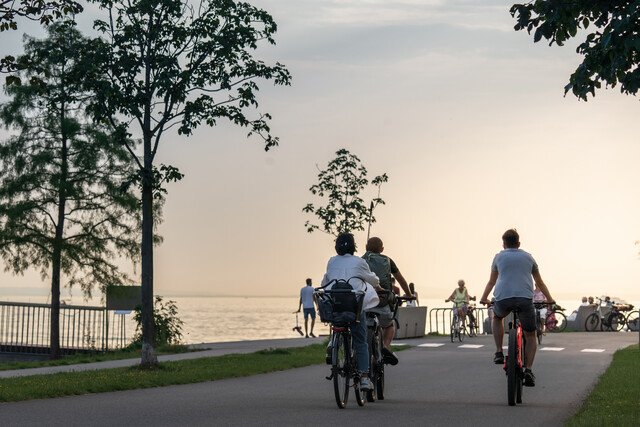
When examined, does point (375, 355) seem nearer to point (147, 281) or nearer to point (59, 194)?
point (147, 281)

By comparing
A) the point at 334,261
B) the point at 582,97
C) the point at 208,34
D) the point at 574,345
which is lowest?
the point at 574,345

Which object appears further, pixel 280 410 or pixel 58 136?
pixel 58 136

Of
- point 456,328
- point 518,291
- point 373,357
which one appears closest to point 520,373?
point 518,291

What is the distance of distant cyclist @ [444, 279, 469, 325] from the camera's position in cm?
2958

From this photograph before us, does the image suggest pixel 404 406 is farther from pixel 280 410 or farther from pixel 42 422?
pixel 42 422

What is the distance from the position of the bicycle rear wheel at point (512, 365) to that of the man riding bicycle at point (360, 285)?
60.8 inches

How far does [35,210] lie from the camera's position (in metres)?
30.8

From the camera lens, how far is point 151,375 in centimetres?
1457

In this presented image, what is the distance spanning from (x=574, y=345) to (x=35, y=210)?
17.6 meters

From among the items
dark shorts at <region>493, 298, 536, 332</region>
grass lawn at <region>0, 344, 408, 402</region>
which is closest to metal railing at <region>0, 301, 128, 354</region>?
grass lawn at <region>0, 344, 408, 402</region>

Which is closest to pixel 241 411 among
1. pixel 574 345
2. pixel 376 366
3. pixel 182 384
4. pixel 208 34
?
pixel 376 366

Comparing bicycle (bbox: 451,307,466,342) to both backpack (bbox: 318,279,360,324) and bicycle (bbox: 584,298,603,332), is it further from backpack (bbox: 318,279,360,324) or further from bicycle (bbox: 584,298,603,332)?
backpack (bbox: 318,279,360,324)

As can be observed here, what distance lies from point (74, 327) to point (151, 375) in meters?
13.3

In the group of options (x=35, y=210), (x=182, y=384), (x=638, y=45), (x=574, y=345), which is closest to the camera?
(x=638, y=45)
